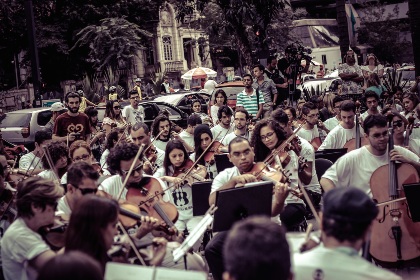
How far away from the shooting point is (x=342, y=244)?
384cm

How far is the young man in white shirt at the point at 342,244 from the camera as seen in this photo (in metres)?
3.72

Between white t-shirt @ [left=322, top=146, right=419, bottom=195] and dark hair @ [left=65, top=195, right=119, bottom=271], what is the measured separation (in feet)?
10.5

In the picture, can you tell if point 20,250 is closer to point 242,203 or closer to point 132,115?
point 242,203

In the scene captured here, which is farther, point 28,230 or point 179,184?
point 179,184

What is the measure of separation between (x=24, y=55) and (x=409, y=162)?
115ft

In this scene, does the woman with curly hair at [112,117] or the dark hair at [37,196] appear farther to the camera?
the woman with curly hair at [112,117]

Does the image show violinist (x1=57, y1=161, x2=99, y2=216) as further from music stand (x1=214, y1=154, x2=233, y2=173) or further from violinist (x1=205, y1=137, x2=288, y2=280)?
music stand (x1=214, y1=154, x2=233, y2=173)

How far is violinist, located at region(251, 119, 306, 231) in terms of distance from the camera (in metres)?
7.85

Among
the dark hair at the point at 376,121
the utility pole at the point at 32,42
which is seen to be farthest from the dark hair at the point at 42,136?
the utility pole at the point at 32,42

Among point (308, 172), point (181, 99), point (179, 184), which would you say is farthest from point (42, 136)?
point (181, 99)

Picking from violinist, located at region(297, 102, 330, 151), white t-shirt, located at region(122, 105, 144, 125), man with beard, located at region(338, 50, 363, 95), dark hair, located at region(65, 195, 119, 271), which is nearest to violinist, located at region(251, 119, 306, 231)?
violinist, located at region(297, 102, 330, 151)

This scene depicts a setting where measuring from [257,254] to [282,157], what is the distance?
4757 mm

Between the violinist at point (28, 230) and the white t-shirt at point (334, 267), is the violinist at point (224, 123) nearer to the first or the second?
the violinist at point (28, 230)

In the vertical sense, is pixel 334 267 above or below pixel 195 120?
below
